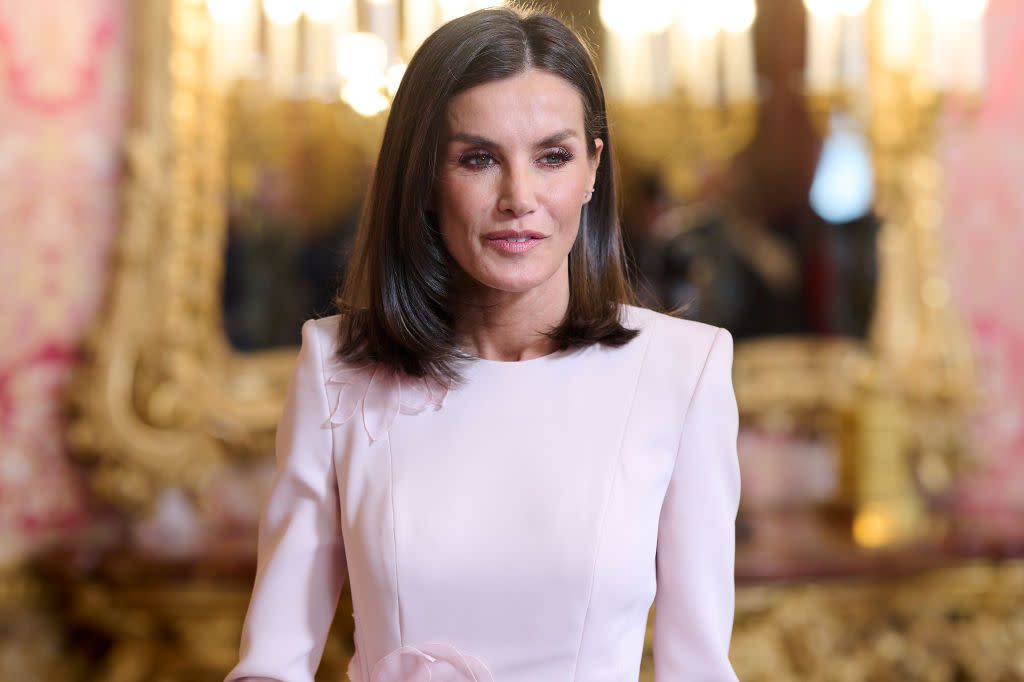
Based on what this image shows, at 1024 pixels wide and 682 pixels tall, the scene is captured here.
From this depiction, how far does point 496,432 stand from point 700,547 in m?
0.27

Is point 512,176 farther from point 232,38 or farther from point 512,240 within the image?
point 232,38

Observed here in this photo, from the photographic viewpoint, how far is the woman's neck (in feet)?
4.74

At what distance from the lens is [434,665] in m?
1.33

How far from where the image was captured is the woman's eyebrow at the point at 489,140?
1.32m

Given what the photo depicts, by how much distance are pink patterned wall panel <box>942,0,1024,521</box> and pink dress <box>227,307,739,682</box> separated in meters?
2.48

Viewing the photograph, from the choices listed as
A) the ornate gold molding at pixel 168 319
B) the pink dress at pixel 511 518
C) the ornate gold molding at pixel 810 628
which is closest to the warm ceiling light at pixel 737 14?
the ornate gold molding at pixel 168 319

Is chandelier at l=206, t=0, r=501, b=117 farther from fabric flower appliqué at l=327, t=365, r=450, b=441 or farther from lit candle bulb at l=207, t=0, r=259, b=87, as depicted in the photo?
fabric flower appliqué at l=327, t=365, r=450, b=441

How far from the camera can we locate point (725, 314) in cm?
352

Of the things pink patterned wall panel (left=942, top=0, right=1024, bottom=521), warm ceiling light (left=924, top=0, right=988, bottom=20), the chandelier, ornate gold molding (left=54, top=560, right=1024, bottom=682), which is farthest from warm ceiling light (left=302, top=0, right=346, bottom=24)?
pink patterned wall panel (left=942, top=0, right=1024, bottom=521)

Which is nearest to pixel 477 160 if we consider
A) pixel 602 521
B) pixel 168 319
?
pixel 602 521

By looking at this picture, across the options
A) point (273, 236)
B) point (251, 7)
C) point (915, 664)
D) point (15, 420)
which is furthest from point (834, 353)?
point (15, 420)

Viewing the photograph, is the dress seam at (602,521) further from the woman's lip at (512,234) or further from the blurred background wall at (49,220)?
the blurred background wall at (49,220)

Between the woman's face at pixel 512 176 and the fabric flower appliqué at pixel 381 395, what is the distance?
0.16 m

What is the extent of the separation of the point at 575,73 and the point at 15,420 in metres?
2.20
